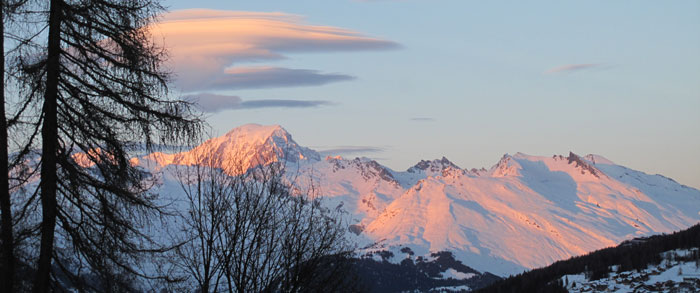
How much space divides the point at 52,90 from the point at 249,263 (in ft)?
23.8

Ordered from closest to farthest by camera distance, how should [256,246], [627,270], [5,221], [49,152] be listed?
1. [5,221]
2. [49,152]
3. [256,246]
4. [627,270]

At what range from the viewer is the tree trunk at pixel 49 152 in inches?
685

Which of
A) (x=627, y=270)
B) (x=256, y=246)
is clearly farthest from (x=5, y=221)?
(x=627, y=270)

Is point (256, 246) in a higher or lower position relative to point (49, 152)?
lower

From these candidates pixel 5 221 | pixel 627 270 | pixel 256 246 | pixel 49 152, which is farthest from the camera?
pixel 627 270

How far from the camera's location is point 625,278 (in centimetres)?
12556

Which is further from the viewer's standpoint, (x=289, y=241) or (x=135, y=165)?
(x=289, y=241)

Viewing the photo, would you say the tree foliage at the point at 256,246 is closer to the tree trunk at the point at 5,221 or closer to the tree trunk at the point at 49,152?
the tree trunk at the point at 49,152

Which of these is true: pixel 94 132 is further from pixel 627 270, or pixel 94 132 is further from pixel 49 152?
pixel 627 270

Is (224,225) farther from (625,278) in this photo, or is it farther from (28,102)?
(625,278)

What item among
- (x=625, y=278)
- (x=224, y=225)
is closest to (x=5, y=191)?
(x=224, y=225)

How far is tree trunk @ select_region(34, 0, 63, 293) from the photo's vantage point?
1741 cm

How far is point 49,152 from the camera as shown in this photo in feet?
57.9

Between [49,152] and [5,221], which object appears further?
[49,152]
